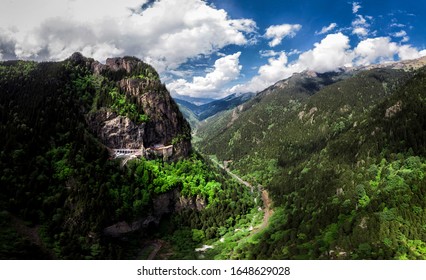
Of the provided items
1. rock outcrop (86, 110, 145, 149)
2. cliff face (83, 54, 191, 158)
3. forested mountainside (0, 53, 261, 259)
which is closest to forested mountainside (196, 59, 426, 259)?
forested mountainside (0, 53, 261, 259)

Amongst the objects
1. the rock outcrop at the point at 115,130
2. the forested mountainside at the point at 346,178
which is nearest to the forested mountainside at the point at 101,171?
the rock outcrop at the point at 115,130

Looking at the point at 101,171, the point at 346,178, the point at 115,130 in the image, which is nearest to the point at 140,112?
the point at 115,130

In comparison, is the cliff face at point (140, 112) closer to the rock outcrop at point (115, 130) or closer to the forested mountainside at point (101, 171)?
the rock outcrop at point (115, 130)

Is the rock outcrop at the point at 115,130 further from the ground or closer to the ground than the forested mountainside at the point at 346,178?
further from the ground

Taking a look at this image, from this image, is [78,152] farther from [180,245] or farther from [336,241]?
[336,241]

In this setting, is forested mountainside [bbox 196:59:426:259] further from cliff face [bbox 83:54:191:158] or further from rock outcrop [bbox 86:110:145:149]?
rock outcrop [bbox 86:110:145:149]

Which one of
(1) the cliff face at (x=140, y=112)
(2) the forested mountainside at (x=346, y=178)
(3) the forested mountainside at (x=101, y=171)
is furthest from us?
(1) the cliff face at (x=140, y=112)
